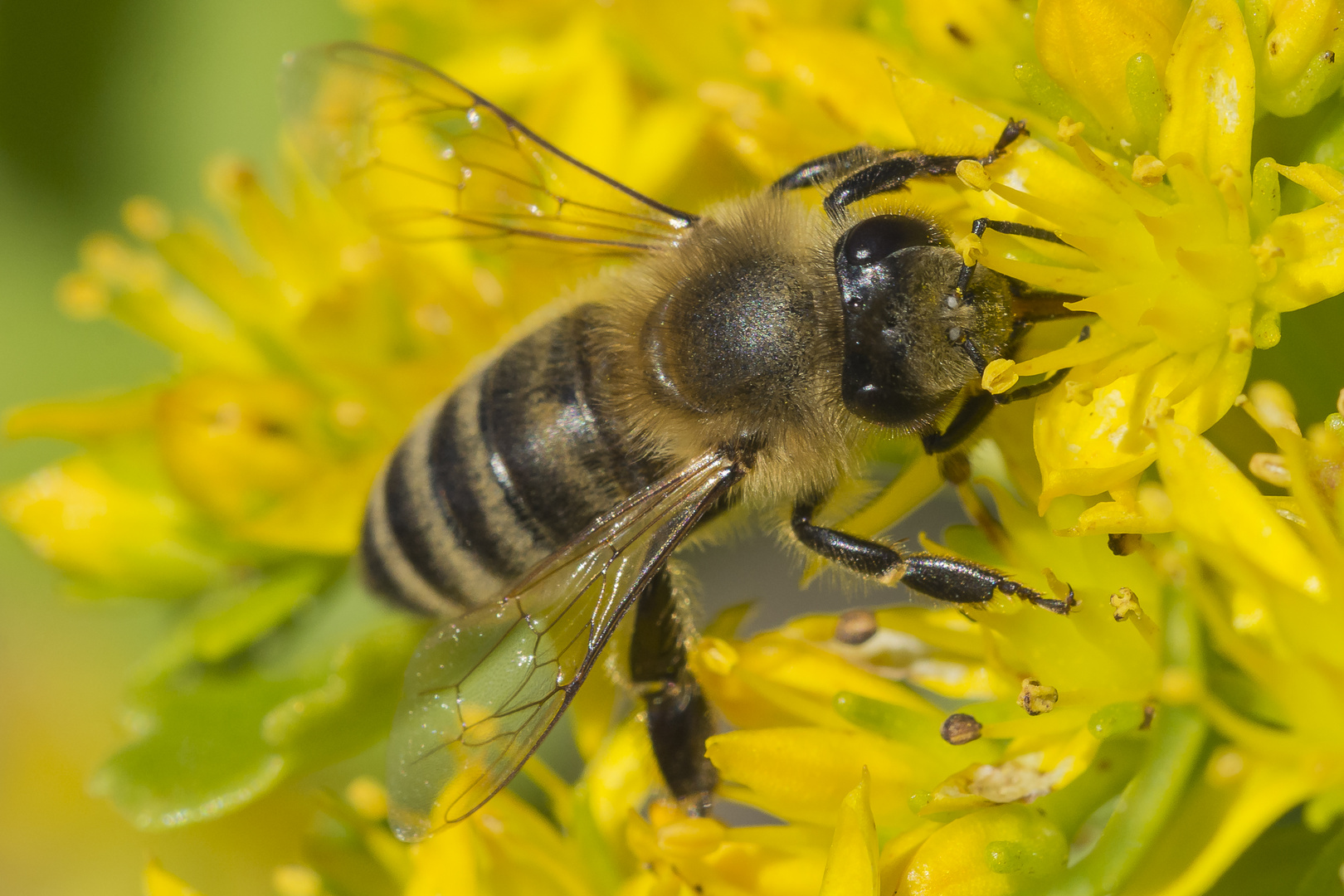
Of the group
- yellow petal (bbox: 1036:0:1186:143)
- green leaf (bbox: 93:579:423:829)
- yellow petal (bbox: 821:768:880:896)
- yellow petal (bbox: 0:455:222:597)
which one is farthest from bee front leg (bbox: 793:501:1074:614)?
yellow petal (bbox: 0:455:222:597)

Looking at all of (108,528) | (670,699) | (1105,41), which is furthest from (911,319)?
(108,528)

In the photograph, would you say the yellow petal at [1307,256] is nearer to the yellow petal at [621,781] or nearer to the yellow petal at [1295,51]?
the yellow petal at [1295,51]

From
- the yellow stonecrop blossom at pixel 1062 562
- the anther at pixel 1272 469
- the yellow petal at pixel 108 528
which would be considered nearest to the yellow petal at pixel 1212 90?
the yellow stonecrop blossom at pixel 1062 562

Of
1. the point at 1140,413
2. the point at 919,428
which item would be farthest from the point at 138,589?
the point at 1140,413

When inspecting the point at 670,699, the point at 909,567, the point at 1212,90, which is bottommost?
the point at 670,699

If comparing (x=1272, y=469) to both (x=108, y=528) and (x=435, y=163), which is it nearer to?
(x=435, y=163)
